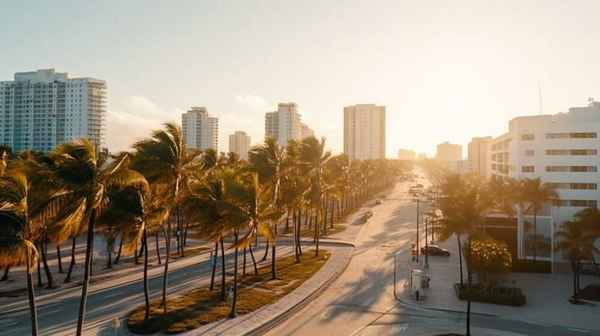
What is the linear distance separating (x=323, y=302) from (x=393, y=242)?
34223 millimetres

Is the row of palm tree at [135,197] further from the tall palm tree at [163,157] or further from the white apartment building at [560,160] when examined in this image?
the white apartment building at [560,160]

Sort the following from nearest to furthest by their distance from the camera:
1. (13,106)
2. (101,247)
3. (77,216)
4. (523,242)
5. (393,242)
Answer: (77,216) < (523,242) < (101,247) < (393,242) < (13,106)

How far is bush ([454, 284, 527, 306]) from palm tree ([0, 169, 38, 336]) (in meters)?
30.9

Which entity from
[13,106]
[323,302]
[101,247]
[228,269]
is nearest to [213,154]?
[228,269]

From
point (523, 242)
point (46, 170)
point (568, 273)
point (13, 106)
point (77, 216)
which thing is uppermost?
point (13, 106)

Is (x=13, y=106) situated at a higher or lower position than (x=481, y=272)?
higher

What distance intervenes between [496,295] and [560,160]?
28475 millimetres

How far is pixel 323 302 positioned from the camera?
112 feet

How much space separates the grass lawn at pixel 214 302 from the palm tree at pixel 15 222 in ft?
39.4

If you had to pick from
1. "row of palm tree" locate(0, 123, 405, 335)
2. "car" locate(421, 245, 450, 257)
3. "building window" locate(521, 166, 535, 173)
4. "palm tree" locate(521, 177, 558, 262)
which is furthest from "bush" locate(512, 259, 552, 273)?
"row of palm tree" locate(0, 123, 405, 335)

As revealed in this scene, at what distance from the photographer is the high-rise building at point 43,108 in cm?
17888

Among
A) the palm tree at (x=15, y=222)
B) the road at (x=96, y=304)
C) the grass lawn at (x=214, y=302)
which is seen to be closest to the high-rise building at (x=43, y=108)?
the road at (x=96, y=304)

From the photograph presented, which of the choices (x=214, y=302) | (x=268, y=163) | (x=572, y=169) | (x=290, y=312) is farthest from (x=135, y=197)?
(x=572, y=169)

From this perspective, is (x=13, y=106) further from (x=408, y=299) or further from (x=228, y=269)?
(x=408, y=299)
